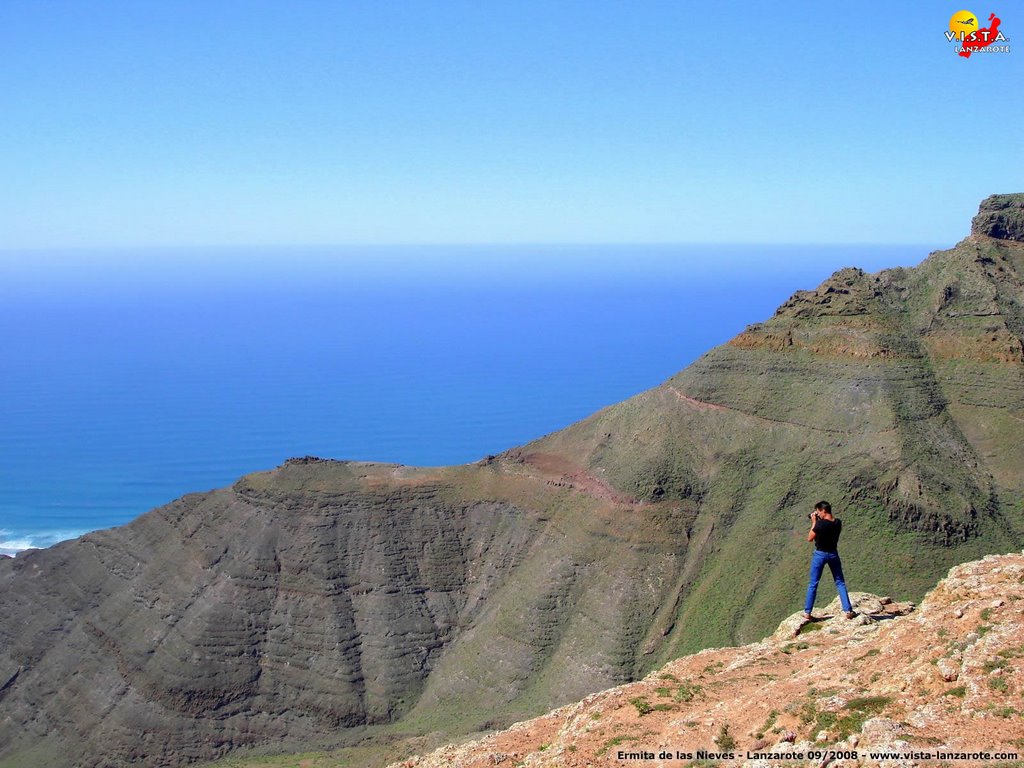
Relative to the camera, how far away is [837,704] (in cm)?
1300

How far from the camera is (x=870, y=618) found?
19.7 metres

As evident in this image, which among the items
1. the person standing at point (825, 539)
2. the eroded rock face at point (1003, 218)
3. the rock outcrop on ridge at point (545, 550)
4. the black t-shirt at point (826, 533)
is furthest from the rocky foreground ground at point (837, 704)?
the eroded rock face at point (1003, 218)

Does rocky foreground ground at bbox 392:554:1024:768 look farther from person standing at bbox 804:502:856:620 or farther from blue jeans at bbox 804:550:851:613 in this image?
person standing at bbox 804:502:856:620

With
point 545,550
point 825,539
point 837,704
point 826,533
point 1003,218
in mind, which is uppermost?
point 1003,218

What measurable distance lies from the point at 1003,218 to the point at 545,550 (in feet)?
134

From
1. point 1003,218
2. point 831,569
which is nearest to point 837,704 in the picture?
point 831,569

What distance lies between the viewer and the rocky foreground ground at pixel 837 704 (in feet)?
37.3

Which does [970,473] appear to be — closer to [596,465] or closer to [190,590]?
[596,465]

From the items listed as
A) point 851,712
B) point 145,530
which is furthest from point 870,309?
point 145,530

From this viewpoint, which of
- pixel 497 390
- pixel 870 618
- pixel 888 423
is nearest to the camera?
pixel 870 618

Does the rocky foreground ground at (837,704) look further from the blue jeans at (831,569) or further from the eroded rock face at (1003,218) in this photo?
the eroded rock face at (1003,218)

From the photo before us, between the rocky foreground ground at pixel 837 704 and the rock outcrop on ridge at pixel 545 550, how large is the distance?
2338 cm

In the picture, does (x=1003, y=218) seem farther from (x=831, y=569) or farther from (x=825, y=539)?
(x=831, y=569)

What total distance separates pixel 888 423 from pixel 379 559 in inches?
1211
